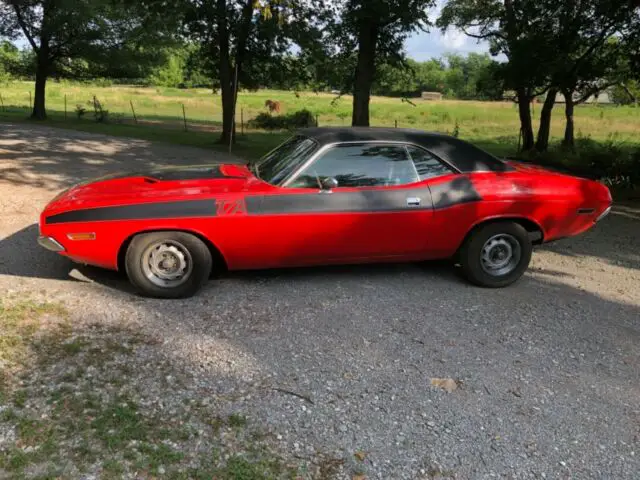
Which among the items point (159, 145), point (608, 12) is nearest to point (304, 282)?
point (608, 12)

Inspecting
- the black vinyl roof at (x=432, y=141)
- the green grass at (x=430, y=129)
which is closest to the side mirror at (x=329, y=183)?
the black vinyl roof at (x=432, y=141)

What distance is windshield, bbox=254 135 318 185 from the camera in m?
4.84

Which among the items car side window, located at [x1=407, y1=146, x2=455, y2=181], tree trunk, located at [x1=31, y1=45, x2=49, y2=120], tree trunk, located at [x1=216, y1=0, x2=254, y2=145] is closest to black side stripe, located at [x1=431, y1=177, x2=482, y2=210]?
car side window, located at [x1=407, y1=146, x2=455, y2=181]

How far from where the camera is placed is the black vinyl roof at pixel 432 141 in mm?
5035

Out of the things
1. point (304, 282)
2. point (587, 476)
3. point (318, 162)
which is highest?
point (318, 162)

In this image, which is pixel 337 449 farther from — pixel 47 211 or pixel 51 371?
pixel 47 211

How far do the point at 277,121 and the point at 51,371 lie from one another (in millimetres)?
30608

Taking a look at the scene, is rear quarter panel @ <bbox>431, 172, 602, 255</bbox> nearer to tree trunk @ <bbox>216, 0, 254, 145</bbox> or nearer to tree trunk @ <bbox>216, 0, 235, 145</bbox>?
tree trunk @ <bbox>216, 0, 254, 145</bbox>

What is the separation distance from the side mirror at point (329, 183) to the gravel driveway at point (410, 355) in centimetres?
91

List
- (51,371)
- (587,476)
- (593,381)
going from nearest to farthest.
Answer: (587,476) → (51,371) → (593,381)

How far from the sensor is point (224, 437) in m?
2.79

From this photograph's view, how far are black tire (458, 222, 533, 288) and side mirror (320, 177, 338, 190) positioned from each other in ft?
4.52

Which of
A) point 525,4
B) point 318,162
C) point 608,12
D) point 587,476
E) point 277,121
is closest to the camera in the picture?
point 587,476

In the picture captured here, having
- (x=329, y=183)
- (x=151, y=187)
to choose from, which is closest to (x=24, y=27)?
(x=151, y=187)
